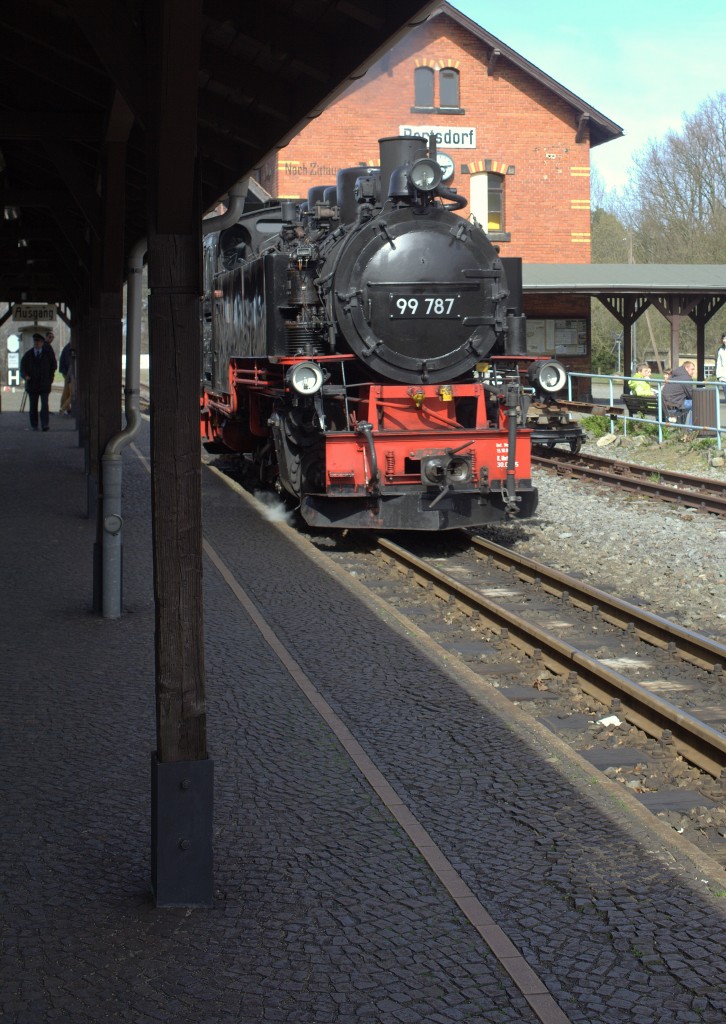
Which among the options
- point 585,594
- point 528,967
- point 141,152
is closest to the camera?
point 528,967

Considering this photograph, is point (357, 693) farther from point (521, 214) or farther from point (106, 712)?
point (521, 214)

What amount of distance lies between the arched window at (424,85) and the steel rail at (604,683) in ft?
74.3

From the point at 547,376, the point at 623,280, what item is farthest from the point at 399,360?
the point at 623,280

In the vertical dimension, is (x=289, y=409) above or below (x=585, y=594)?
above

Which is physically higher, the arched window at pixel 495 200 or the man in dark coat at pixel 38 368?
the arched window at pixel 495 200

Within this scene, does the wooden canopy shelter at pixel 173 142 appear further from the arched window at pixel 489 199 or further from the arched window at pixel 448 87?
the arched window at pixel 448 87

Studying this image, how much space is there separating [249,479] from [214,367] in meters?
1.62

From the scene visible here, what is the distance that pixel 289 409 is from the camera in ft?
35.7

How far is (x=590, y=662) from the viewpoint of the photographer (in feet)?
20.8

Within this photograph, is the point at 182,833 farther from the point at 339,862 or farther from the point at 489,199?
the point at 489,199

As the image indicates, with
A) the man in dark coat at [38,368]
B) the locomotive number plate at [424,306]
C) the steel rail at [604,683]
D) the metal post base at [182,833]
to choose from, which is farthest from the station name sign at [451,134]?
the metal post base at [182,833]

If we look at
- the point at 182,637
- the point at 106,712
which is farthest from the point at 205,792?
the point at 106,712

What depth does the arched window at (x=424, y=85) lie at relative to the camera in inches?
1147

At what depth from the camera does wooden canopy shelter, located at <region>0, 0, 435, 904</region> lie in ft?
11.8
